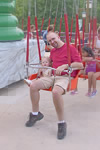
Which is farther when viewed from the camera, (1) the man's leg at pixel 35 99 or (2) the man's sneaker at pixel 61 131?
(1) the man's leg at pixel 35 99

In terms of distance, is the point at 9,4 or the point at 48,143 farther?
the point at 9,4

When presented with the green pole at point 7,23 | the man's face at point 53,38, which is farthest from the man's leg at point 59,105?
the green pole at point 7,23

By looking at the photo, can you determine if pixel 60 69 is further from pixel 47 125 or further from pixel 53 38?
pixel 47 125

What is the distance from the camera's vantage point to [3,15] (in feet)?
15.8

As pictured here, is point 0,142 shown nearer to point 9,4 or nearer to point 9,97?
point 9,97

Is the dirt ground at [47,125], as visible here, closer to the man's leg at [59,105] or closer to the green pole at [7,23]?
the man's leg at [59,105]

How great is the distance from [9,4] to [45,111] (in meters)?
2.42

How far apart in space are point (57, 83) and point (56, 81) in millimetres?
138

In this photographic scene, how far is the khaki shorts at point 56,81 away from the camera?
9.20 feet

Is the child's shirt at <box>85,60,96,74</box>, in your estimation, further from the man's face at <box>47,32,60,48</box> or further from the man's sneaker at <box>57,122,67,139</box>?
the man's sneaker at <box>57,122,67,139</box>

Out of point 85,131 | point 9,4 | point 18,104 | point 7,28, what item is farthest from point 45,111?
point 9,4

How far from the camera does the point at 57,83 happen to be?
2830 mm

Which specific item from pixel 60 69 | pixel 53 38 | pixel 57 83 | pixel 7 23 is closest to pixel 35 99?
pixel 57 83

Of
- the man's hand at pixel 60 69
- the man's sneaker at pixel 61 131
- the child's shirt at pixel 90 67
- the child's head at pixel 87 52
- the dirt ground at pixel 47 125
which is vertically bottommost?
the dirt ground at pixel 47 125
